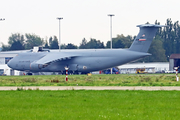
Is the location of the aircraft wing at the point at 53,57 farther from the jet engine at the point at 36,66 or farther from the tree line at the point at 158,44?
the tree line at the point at 158,44

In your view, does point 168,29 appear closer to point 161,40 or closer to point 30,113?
point 161,40

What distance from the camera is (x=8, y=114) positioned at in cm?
1302

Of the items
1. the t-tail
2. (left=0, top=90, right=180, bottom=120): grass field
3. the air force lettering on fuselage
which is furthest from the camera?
the t-tail

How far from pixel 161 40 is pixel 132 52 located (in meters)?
55.5

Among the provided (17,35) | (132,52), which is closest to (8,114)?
(132,52)

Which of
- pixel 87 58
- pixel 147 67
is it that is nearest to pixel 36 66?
pixel 87 58

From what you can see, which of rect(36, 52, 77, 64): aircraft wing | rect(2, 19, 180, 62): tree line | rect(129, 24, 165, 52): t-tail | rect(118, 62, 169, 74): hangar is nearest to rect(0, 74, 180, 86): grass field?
rect(129, 24, 165, 52): t-tail

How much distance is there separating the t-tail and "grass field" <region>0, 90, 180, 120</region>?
140ft

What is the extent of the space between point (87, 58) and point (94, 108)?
159 ft

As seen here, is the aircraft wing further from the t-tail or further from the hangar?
the hangar

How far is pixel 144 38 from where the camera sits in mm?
61469

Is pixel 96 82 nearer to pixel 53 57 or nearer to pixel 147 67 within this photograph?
pixel 53 57

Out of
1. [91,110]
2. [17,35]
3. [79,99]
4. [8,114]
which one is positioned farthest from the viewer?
[17,35]

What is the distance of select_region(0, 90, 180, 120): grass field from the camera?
12414 mm
